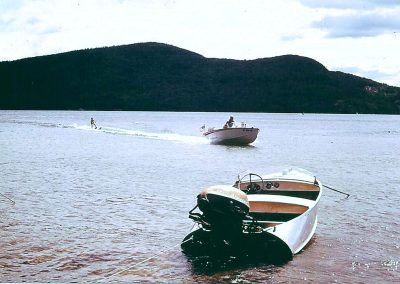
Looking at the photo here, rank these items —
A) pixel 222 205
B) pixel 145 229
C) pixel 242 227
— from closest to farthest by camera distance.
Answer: pixel 222 205, pixel 242 227, pixel 145 229

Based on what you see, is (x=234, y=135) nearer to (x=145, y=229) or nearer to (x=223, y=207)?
(x=145, y=229)

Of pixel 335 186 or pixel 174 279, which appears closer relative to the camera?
pixel 174 279

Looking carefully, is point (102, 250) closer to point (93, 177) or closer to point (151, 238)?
point (151, 238)

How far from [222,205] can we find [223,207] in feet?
0.18

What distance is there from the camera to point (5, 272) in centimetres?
1270

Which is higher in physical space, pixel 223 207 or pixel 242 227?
pixel 223 207

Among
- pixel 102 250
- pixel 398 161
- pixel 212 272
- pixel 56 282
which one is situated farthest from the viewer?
pixel 398 161

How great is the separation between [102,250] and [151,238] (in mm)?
1930

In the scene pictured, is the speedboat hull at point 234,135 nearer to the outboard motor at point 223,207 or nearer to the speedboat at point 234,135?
the speedboat at point 234,135

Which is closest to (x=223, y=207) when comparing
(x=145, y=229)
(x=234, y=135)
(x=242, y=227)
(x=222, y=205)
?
(x=222, y=205)

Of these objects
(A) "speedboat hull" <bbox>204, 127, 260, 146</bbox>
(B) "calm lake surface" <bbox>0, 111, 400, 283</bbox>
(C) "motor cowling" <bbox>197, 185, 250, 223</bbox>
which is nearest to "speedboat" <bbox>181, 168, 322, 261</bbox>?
(C) "motor cowling" <bbox>197, 185, 250, 223</bbox>

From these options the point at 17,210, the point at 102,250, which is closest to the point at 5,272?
the point at 102,250

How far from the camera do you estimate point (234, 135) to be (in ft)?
182

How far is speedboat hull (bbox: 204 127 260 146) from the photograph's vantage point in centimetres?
5484
